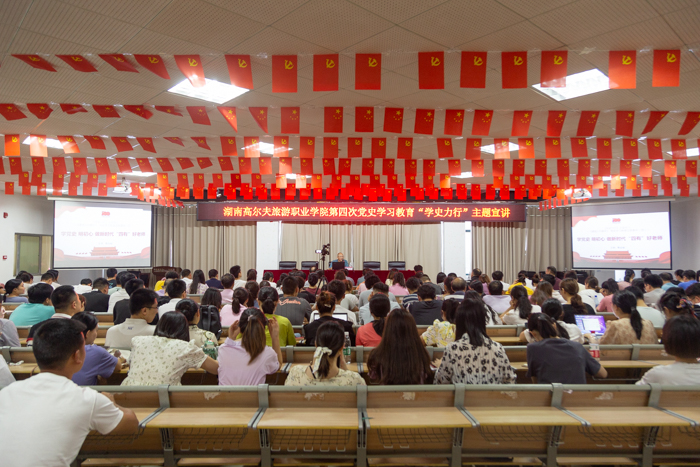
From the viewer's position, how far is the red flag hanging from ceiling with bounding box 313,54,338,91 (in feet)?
12.1

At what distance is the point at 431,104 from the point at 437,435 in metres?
3.79

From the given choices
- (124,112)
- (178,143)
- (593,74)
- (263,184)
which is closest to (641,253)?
(593,74)

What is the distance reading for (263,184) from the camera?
10.6 metres

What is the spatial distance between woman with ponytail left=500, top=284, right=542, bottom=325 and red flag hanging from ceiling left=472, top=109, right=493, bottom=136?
1905 millimetres

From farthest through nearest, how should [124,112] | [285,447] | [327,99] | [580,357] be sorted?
[124,112] → [327,99] → [580,357] → [285,447]

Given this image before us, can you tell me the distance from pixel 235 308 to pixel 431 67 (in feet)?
9.17

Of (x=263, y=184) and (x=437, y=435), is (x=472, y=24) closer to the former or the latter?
(x=437, y=435)

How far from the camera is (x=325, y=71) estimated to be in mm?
3707

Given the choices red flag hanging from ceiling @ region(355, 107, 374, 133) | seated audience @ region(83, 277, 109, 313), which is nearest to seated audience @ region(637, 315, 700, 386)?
red flag hanging from ceiling @ region(355, 107, 374, 133)

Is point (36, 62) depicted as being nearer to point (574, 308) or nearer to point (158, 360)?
point (158, 360)

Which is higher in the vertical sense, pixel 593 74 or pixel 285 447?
pixel 593 74

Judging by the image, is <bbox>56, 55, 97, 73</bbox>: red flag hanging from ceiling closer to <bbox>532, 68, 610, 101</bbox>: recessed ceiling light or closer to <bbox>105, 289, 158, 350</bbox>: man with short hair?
<bbox>105, 289, 158, 350</bbox>: man with short hair

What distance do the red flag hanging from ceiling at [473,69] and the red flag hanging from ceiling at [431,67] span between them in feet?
0.57

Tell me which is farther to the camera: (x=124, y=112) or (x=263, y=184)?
(x=263, y=184)
